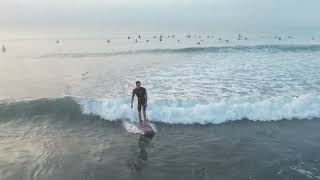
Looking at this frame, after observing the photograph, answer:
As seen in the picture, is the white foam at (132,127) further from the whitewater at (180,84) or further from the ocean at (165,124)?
the whitewater at (180,84)

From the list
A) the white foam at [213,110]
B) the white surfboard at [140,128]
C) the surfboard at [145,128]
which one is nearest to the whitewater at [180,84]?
the white foam at [213,110]

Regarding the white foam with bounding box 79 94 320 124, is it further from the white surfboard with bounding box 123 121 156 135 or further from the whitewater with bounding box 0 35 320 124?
the white surfboard with bounding box 123 121 156 135

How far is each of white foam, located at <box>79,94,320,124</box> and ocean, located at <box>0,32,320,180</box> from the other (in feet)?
0.15

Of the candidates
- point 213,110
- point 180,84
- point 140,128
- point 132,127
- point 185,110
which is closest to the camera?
point 140,128

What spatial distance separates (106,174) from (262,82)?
56.7ft

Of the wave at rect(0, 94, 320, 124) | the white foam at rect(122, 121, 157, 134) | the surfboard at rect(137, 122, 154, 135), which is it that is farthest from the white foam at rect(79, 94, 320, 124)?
the surfboard at rect(137, 122, 154, 135)

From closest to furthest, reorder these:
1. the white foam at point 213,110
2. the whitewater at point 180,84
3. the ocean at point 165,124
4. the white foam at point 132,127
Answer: the ocean at point 165,124 → the white foam at point 132,127 → the white foam at point 213,110 → the whitewater at point 180,84

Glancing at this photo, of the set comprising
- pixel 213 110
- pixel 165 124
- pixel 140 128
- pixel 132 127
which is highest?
pixel 213 110

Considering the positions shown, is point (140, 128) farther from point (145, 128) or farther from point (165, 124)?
point (165, 124)

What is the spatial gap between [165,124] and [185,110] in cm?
158

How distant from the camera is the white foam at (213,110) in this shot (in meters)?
19.6

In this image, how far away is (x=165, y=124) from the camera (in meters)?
19.1

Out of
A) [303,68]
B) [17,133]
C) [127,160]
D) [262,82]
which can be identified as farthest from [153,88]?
[303,68]

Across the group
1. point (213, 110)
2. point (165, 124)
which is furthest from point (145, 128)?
point (213, 110)
